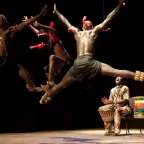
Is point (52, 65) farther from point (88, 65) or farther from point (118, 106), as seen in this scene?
point (118, 106)

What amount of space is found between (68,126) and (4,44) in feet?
12.6

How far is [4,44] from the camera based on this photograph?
7266 millimetres

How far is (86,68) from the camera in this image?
6.82 m

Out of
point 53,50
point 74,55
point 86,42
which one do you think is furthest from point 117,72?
point 74,55

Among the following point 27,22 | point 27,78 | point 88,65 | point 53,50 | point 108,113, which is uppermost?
point 27,22

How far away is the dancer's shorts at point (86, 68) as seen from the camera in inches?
268

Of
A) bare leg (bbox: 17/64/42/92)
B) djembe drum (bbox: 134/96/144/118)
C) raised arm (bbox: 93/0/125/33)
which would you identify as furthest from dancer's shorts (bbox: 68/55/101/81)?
djembe drum (bbox: 134/96/144/118)

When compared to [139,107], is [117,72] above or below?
above

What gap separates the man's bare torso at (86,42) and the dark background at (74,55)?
9.02 ft

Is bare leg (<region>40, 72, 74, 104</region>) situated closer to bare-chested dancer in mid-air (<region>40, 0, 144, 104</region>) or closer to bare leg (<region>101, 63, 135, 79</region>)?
bare-chested dancer in mid-air (<region>40, 0, 144, 104</region>)

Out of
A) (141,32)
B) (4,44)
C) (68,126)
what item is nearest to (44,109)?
(68,126)

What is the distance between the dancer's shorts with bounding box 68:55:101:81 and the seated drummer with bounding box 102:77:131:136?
1746 mm

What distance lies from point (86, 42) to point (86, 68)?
455mm

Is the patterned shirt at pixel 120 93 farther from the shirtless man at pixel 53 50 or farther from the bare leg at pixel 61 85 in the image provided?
the bare leg at pixel 61 85
